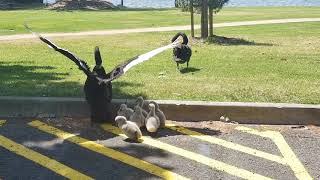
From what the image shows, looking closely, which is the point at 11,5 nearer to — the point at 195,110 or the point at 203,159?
the point at 195,110

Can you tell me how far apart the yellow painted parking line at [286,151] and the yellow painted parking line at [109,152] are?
3.58 ft

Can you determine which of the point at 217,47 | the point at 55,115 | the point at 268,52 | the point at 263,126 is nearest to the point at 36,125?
the point at 55,115

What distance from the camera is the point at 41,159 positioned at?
573 centimetres

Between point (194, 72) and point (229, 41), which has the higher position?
point (194, 72)

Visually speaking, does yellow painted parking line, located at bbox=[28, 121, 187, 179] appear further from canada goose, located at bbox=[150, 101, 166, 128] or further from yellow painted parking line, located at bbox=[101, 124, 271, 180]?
canada goose, located at bbox=[150, 101, 166, 128]

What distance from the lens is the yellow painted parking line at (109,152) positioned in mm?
5371

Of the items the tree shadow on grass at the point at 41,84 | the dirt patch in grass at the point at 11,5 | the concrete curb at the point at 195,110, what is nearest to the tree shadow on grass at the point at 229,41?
the tree shadow on grass at the point at 41,84

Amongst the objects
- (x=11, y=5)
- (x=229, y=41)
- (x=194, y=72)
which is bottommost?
(x=11, y=5)

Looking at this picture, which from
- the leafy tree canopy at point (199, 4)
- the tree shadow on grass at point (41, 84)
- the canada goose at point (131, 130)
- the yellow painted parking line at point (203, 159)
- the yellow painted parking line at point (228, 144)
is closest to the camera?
the yellow painted parking line at point (203, 159)

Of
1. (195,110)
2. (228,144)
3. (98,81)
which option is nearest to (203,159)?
(228,144)

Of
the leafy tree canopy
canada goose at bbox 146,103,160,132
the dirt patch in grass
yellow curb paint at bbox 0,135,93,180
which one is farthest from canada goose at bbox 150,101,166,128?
the dirt patch in grass

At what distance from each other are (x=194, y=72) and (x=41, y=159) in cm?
496

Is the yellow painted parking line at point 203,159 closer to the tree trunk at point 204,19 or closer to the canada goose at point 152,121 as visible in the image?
the canada goose at point 152,121

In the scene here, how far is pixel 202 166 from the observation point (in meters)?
5.52
